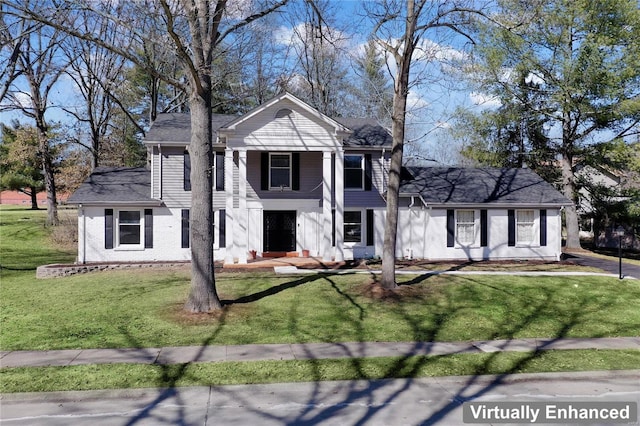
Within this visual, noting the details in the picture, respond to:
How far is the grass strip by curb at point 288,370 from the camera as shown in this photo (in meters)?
6.99

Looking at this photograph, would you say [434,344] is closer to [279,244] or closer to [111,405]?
[111,405]

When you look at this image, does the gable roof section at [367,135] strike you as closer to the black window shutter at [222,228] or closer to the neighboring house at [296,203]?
the neighboring house at [296,203]

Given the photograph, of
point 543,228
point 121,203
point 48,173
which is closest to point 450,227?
point 543,228

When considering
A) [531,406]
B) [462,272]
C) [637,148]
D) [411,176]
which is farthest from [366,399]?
[637,148]

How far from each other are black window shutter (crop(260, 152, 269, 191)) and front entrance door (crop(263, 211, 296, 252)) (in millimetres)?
1147

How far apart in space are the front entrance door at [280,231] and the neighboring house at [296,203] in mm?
43

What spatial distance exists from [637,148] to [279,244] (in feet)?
58.5

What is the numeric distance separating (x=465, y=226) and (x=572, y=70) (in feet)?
32.4

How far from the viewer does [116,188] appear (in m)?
19.8

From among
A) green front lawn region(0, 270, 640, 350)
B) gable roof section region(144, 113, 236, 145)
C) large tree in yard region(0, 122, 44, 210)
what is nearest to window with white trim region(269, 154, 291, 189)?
gable roof section region(144, 113, 236, 145)

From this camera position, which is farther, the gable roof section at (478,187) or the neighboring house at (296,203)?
the gable roof section at (478,187)

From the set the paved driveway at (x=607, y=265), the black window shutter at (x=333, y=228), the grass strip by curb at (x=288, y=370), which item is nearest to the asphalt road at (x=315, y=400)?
the grass strip by curb at (x=288, y=370)

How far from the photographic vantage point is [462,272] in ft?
54.2

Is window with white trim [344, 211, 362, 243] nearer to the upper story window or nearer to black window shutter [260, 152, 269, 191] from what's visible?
the upper story window
